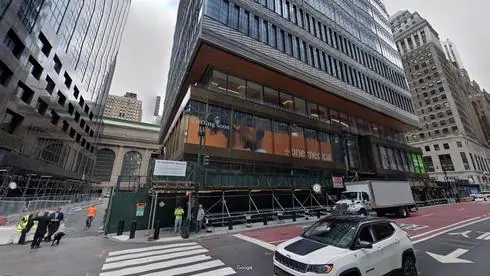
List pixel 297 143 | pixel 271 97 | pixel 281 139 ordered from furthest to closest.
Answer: pixel 271 97
pixel 297 143
pixel 281 139

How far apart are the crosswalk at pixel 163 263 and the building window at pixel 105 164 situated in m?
88.5

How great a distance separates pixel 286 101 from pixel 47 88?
3754 centimetres

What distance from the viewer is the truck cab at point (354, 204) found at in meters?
17.8

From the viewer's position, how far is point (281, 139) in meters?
26.0

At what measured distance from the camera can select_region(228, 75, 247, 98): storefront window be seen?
82.6ft

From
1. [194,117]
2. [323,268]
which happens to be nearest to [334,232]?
[323,268]

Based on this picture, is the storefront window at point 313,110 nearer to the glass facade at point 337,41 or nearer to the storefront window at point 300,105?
the storefront window at point 300,105

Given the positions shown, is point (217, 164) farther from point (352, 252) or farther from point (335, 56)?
point (335, 56)

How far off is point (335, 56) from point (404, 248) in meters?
35.1

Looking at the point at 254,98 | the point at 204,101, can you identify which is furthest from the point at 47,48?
the point at 254,98

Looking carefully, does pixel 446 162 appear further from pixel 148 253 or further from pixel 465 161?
pixel 148 253

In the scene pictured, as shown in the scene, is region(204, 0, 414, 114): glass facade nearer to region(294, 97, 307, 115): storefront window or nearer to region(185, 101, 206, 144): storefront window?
region(294, 97, 307, 115): storefront window

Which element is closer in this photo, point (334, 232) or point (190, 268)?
point (334, 232)

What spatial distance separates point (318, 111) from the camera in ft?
109
